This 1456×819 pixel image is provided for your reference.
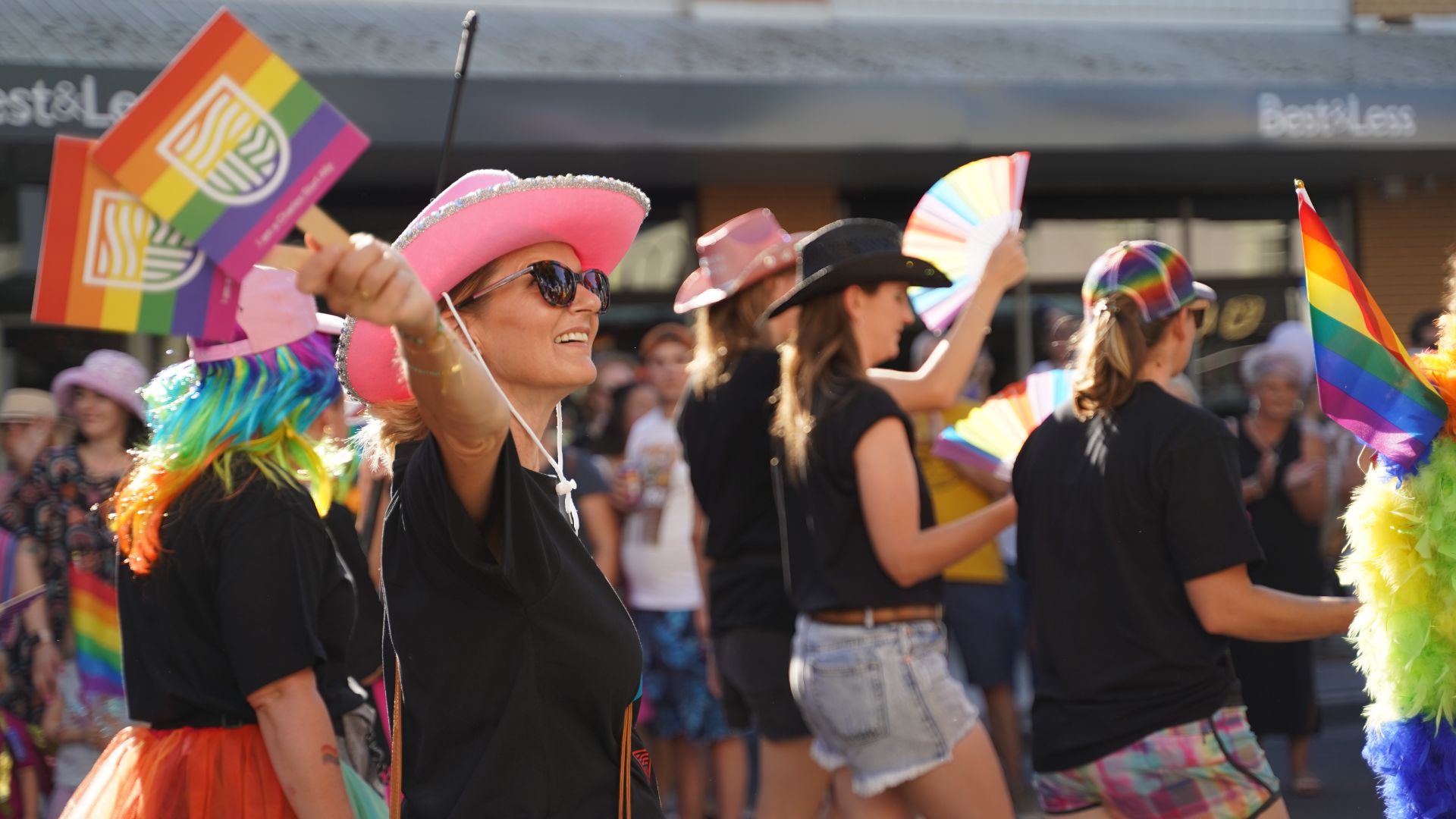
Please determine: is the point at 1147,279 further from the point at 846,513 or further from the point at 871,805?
the point at 871,805

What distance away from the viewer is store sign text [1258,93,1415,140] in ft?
34.9

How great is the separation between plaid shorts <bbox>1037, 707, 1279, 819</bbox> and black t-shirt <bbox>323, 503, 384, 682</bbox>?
169cm

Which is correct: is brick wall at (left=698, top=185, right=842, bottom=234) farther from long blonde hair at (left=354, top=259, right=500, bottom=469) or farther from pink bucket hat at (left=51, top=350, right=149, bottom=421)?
long blonde hair at (left=354, top=259, right=500, bottom=469)

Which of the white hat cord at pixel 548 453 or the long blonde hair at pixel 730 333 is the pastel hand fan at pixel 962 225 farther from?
the white hat cord at pixel 548 453

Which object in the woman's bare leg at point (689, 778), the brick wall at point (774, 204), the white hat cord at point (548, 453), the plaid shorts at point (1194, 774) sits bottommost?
the woman's bare leg at point (689, 778)

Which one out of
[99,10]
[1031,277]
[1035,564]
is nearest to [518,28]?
[99,10]

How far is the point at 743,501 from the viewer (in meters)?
4.76

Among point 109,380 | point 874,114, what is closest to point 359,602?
point 109,380

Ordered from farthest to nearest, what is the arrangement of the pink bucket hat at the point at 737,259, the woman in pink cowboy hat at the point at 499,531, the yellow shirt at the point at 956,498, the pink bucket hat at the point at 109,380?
1. the yellow shirt at the point at 956,498
2. the pink bucket hat at the point at 109,380
3. the pink bucket hat at the point at 737,259
4. the woman in pink cowboy hat at the point at 499,531

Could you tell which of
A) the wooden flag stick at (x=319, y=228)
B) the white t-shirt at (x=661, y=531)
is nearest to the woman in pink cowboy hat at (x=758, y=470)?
the white t-shirt at (x=661, y=531)

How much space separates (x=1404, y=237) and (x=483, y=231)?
39.6 feet

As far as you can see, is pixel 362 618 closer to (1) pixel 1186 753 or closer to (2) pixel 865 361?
(2) pixel 865 361

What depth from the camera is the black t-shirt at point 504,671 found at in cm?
209

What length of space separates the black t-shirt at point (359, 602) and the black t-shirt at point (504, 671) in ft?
3.46
